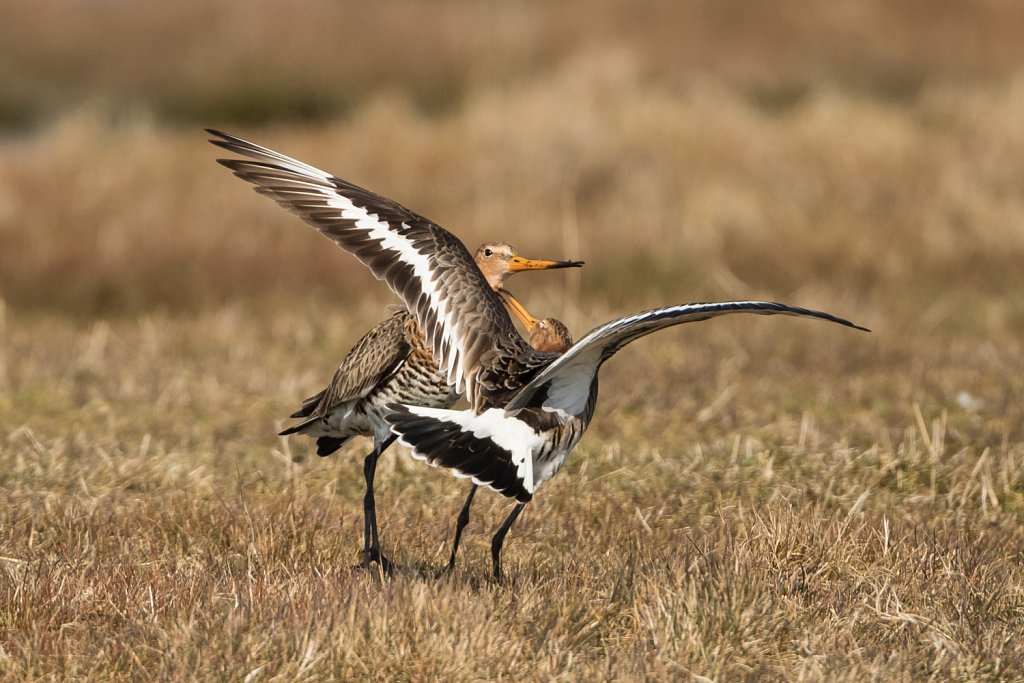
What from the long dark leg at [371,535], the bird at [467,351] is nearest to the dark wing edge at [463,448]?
the bird at [467,351]

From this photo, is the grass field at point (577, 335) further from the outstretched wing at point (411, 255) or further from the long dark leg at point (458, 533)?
the outstretched wing at point (411, 255)

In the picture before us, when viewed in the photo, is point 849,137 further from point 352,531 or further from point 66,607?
point 66,607

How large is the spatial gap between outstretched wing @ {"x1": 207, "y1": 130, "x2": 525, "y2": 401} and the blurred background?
470 centimetres

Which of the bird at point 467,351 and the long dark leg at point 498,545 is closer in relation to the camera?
the bird at point 467,351

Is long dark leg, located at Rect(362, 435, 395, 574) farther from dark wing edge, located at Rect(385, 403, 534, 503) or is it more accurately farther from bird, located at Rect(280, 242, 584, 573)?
dark wing edge, located at Rect(385, 403, 534, 503)

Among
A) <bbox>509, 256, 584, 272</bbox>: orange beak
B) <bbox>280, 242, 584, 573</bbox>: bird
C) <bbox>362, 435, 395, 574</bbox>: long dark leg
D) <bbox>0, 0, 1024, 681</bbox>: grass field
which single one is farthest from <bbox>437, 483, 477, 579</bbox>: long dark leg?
<bbox>509, 256, 584, 272</bbox>: orange beak

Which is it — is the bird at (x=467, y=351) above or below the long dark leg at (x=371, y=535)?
above

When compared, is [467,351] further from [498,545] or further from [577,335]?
[577,335]

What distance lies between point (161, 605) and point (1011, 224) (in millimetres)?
9650

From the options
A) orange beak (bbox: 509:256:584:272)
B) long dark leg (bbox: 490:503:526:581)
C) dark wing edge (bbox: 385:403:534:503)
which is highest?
orange beak (bbox: 509:256:584:272)

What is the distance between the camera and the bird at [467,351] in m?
4.66

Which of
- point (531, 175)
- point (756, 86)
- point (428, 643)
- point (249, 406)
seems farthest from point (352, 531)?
point (756, 86)

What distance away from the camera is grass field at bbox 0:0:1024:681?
14.3 ft

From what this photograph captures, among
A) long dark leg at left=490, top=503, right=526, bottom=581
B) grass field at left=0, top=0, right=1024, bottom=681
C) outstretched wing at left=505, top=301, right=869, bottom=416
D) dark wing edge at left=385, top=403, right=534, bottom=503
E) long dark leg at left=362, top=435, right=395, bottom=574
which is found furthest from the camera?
long dark leg at left=362, top=435, right=395, bottom=574
